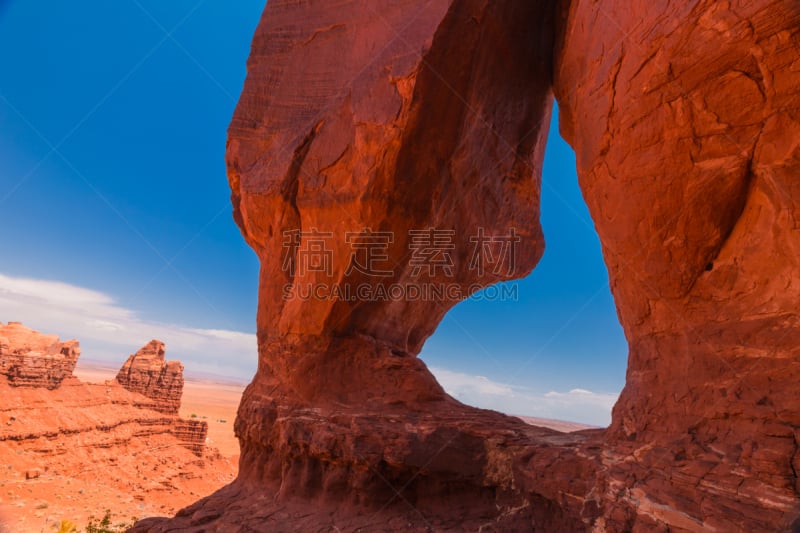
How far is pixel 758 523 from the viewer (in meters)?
2.92

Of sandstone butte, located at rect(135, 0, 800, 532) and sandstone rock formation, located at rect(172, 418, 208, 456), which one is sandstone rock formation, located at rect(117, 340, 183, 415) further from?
sandstone butte, located at rect(135, 0, 800, 532)

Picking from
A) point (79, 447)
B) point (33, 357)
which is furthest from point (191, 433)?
point (33, 357)

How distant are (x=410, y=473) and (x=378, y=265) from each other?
2.69m

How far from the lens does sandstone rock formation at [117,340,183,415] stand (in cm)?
3331

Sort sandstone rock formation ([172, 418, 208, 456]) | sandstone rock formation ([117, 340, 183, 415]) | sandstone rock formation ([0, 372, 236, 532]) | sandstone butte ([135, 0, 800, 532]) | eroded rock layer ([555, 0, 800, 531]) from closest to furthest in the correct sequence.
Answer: eroded rock layer ([555, 0, 800, 531]) → sandstone butte ([135, 0, 800, 532]) → sandstone rock formation ([0, 372, 236, 532]) → sandstone rock formation ([172, 418, 208, 456]) → sandstone rock formation ([117, 340, 183, 415])

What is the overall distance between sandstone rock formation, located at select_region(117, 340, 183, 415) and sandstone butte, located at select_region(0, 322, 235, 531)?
30 centimetres

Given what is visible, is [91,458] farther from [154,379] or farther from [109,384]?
[154,379]

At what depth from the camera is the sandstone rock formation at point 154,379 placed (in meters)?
33.3

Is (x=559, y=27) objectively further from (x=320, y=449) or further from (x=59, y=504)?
(x=59, y=504)

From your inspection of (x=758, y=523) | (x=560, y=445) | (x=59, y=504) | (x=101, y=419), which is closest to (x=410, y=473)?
(x=560, y=445)

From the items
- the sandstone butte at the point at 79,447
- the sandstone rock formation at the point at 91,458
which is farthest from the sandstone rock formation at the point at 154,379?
the sandstone rock formation at the point at 91,458

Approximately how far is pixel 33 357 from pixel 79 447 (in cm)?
587

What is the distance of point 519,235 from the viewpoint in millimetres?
8367

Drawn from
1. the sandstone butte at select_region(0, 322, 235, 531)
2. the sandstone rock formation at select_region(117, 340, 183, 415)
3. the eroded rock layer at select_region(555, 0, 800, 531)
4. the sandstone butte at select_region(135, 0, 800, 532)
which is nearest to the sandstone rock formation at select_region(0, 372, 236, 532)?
the sandstone butte at select_region(0, 322, 235, 531)
